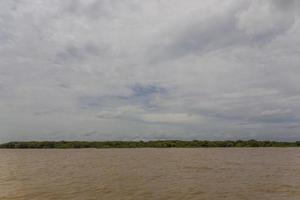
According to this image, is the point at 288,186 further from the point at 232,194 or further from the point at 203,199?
the point at 203,199

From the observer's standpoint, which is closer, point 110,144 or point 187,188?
point 187,188

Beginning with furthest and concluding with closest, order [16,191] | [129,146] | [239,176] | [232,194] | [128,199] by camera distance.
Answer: [129,146] < [239,176] < [16,191] < [232,194] < [128,199]

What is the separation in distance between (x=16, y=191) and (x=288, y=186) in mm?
16384

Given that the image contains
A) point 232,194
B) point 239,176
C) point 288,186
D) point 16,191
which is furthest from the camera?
point 239,176

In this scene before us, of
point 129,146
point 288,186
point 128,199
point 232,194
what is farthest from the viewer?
point 129,146

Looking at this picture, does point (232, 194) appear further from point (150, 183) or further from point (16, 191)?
point (16, 191)

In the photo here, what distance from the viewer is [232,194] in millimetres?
20172

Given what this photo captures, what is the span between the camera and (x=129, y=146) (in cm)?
11456

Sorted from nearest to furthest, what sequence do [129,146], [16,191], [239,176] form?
1. [16,191]
2. [239,176]
3. [129,146]

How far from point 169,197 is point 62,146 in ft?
335

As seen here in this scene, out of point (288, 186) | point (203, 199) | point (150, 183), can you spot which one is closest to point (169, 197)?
point (203, 199)

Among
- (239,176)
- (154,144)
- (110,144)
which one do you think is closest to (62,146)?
(110,144)

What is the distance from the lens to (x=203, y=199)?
1872 cm

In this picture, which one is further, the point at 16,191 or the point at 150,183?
the point at 150,183
